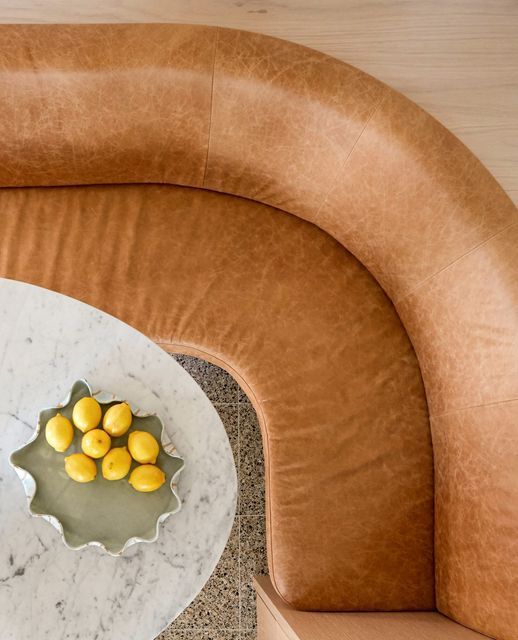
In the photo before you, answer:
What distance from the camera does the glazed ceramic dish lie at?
1.17 m

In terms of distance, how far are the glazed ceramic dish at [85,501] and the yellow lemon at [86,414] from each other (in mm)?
36

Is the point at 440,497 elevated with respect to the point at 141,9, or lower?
lower

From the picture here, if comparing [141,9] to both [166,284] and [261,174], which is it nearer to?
[261,174]

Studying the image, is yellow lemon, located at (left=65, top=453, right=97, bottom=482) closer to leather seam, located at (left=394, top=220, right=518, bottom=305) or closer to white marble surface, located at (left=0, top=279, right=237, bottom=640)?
white marble surface, located at (left=0, top=279, right=237, bottom=640)

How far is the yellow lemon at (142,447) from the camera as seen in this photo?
1.17 metres

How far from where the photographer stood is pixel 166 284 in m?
1.48

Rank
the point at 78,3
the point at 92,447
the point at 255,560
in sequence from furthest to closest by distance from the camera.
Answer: the point at 255,560, the point at 78,3, the point at 92,447

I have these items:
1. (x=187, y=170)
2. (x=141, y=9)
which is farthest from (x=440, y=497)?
(x=141, y=9)

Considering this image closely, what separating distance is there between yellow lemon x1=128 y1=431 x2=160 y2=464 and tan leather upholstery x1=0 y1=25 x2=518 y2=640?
36 centimetres

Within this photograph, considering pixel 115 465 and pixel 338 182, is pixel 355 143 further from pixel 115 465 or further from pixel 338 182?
pixel 115 465

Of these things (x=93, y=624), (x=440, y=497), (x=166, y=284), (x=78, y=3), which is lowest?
(x=93, y=624)

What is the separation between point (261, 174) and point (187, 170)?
0.59 feet

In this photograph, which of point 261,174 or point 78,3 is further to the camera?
point 78,3

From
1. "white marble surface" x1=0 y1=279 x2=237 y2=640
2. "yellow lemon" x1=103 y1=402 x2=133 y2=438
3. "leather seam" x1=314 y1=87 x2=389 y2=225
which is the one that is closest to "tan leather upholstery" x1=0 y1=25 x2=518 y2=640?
"leather seam" x1=314 y1=87 x2=389 y2=225
